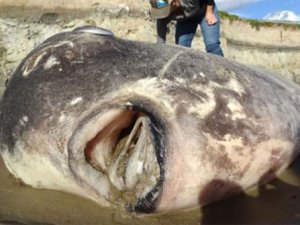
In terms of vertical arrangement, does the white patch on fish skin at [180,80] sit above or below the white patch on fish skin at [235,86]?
above

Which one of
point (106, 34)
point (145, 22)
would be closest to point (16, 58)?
point (145, 22)

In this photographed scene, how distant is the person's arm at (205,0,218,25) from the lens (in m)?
4.52

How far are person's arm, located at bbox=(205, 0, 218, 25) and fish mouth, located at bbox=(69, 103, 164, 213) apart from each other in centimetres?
223

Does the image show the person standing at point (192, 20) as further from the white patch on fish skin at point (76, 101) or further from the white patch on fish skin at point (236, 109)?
the white patch on fish skin at point (76, 101)

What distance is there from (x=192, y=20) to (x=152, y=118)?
2501mm

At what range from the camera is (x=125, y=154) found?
254 centimetres

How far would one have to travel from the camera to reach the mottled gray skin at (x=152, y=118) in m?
2.35

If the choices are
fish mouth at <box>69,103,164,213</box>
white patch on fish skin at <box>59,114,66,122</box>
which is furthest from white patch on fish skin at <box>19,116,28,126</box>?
fish mouth at <box>69,103,164,213</box>

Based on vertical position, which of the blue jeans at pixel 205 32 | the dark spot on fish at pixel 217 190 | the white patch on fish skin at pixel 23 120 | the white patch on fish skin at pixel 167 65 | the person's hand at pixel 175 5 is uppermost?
the white patch on fish skin at pixel 167 65

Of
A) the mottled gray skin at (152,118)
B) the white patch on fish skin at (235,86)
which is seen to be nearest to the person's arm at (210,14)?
the mottled gray skin at (152,118)

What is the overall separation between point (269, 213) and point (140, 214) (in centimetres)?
56

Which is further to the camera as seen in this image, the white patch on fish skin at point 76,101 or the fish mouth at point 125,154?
the white patch on fish skin at point 76,101

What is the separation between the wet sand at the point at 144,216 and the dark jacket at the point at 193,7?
6.90 ft

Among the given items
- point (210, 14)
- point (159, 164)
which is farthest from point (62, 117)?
point (210, 14)
